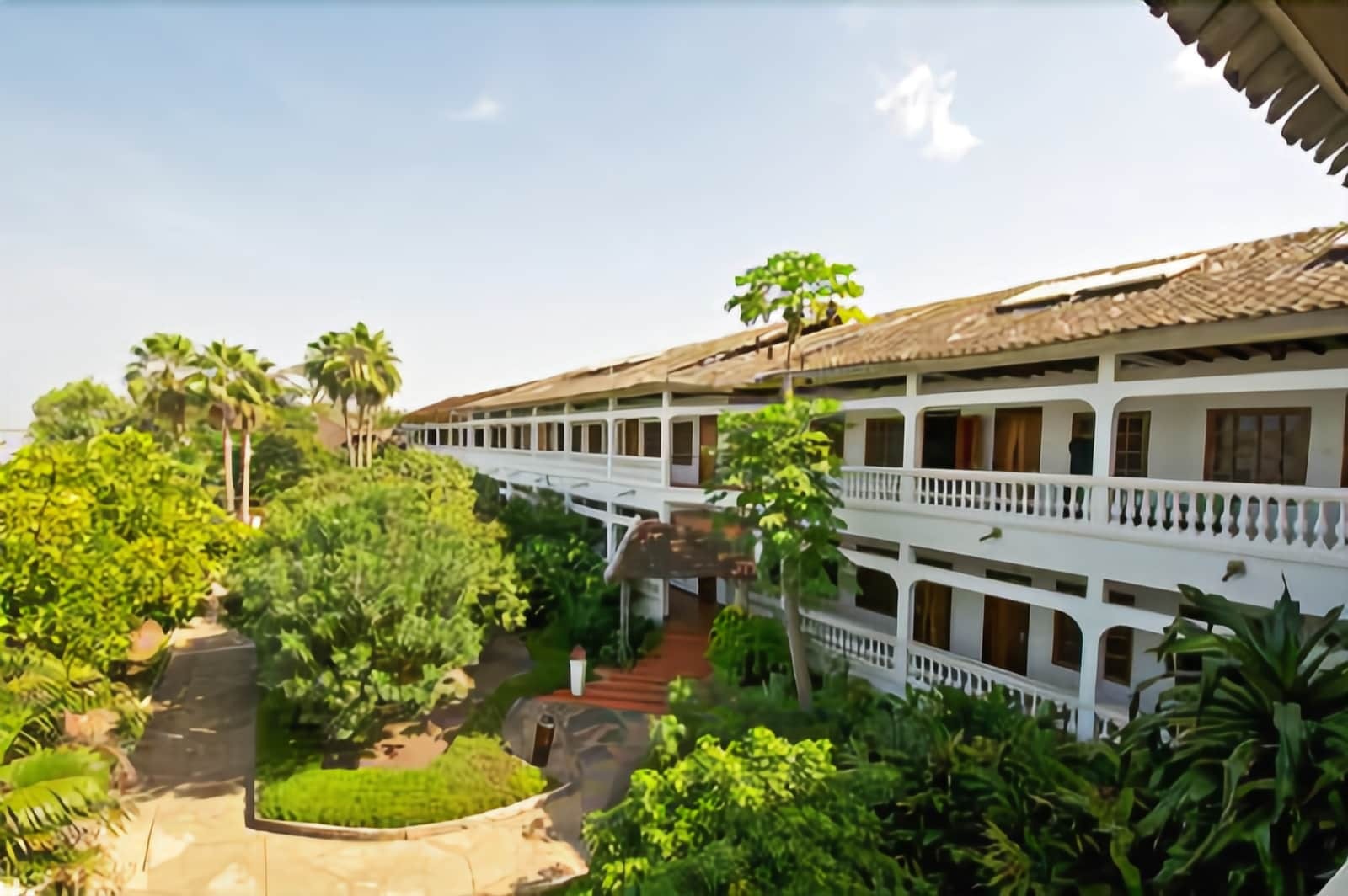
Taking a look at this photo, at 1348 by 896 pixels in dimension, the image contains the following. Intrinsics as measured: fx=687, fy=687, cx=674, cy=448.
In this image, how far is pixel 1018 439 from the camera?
1245 cm

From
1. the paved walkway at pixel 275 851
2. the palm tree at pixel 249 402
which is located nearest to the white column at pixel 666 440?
the paved walkway at pixel 275 851

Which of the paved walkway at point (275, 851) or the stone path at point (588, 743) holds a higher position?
the stone path at point (588, 743)

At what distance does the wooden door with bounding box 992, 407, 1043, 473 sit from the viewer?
12195mm

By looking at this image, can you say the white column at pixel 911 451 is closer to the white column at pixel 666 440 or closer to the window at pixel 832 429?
the window at pixel 832 429

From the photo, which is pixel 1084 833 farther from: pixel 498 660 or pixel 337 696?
pixel 498 660

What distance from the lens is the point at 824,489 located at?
10586mm

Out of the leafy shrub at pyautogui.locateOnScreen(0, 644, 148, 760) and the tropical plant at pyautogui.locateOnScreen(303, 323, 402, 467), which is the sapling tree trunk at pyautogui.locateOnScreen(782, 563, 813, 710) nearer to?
the leafy shrub at pyautogui.locateOnScreen(0, 644, 148, 760)

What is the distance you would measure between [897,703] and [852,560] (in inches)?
121

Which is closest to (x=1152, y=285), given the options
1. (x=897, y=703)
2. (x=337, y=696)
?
(x=897, y=703)

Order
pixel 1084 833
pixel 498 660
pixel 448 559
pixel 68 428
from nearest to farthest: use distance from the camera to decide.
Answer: pixel 1084 833
pixel 448 559
pixel 498 660
pixel 68 428

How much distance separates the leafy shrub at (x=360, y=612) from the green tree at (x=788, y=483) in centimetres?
644

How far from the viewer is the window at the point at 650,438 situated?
21.3m

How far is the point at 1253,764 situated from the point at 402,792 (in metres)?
11.6

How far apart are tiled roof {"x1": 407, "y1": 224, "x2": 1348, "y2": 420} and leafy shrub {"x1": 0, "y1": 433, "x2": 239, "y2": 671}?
386 inches
